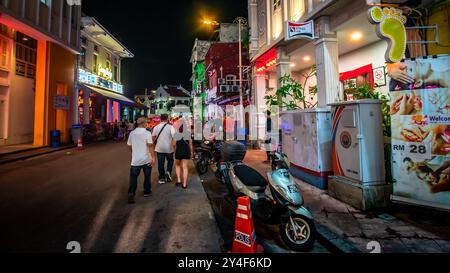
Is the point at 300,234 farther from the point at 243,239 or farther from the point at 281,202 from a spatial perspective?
the point at 243,239

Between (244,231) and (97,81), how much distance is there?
24.5 meters

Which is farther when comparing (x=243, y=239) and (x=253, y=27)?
(x=253, y=27)

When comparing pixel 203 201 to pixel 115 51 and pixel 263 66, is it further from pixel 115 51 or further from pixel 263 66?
pixel 115 51

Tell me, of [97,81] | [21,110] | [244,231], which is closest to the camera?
[244,231]

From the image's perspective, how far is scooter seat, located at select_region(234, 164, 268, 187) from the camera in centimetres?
423

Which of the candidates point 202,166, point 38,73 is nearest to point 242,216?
point 202,166

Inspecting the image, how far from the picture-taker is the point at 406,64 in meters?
4.57

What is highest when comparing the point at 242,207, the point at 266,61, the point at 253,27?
the point at 253,27

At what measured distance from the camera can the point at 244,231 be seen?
296 centimetres

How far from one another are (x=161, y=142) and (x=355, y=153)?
16.0 ft

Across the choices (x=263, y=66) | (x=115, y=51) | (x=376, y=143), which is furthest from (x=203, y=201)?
(x=115, y=51)

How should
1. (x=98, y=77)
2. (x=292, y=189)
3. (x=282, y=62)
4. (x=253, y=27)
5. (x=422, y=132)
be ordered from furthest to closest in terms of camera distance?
(x=98, y=77) → (x=253, y=27) → (x=282, y=62) → (x=422, y=132) → (x=292, y=189)

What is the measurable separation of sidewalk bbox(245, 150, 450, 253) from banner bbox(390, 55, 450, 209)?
15.5 inches

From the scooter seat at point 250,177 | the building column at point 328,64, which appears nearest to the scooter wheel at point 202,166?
the scooter seat at point 250,177
